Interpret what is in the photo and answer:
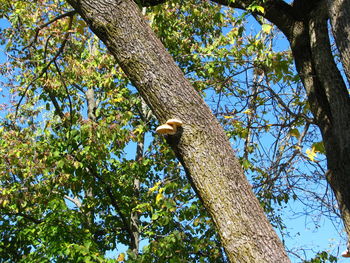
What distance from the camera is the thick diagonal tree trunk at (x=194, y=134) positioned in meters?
2.09

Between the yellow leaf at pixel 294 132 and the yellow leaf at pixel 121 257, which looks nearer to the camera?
the yellow leaf at pixel 294 132

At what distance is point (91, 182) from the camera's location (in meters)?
7.50

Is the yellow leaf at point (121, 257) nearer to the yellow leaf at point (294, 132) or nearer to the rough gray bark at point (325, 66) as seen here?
the yellow leaf at point (294, 132)

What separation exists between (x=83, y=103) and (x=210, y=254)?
16.3 ft

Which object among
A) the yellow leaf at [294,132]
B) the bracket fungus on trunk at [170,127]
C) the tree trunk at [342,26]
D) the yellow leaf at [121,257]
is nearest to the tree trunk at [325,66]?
the tree trunk at [342,26]

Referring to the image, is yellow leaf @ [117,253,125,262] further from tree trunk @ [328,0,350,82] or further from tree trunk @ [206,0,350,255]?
tree trunk @ [328,0,350,82]

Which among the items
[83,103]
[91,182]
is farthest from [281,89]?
[83,103]

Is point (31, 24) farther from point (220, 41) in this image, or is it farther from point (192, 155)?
point (192, 155)

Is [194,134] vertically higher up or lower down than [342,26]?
lower down

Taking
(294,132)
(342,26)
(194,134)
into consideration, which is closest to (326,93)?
(342,26)

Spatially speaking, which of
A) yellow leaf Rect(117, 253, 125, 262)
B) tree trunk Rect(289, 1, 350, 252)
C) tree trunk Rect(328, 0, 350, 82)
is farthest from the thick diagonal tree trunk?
yellow leaf Rect(117, 253, 125, 262)

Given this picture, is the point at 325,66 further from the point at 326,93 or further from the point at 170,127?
the point at 170,127

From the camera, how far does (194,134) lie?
7.38ft

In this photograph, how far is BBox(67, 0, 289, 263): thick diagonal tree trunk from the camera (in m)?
2.09
